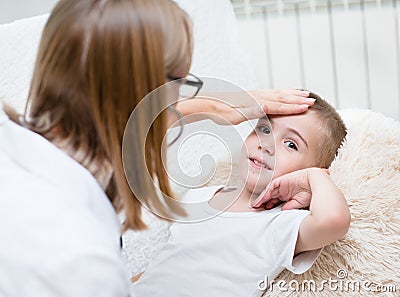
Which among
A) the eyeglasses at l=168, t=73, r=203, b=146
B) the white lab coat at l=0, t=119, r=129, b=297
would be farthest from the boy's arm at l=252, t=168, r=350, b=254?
the white lab coat at l=0, t=119, r=129, b=297

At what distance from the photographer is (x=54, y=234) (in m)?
0.75

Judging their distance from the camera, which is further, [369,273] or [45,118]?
[369,273]

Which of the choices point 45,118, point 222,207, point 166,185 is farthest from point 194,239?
point 45,118

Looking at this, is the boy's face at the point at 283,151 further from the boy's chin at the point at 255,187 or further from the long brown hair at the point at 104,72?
the long brown hair at the point at 104,72

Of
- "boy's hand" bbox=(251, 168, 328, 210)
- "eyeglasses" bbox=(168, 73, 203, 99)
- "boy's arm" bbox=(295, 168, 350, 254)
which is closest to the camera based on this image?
"eyeglasses" bbox=(168, 73, 203, 99)

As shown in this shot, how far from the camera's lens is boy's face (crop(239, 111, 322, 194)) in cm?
117

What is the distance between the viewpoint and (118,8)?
32.8 inches

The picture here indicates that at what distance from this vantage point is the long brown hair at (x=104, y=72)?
81cm

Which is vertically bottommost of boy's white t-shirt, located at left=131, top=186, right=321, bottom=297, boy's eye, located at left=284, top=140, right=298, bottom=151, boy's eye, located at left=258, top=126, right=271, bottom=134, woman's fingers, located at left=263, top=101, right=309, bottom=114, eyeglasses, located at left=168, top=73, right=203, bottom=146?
boy's white t-shirt, located at left=131, top=186, right=321, bottom=297

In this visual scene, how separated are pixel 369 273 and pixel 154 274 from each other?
38cm

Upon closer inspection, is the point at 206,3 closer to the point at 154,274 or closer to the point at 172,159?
the point at 172,159

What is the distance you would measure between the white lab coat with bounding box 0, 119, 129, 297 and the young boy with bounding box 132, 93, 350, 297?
1.06ft

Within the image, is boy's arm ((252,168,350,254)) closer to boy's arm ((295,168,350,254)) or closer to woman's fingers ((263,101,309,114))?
boy's arm ((295,168,350,254))

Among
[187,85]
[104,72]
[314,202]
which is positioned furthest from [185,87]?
[314,202]
